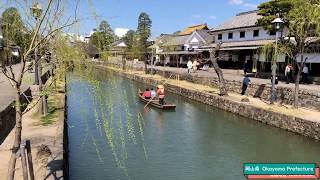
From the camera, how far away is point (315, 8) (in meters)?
18.8

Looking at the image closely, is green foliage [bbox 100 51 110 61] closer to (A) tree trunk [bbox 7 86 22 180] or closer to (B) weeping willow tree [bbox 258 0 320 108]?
(A) tree trunk [bbox 7 86 22 180]

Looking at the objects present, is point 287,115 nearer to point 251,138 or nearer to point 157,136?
point 251,138

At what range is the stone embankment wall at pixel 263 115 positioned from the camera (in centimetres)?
1605

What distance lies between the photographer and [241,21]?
139 feet

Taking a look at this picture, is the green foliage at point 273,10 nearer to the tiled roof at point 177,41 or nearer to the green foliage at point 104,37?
the green foliage at point 104,37

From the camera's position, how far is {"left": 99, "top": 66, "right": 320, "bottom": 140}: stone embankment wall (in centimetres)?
1605

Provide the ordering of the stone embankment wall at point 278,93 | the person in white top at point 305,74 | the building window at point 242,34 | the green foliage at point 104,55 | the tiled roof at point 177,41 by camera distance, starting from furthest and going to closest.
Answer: the tiled roof at point 177,41
the building window at point 242,34
the person in white top at point 305,74
the stone embankment wall at point 278,93
the green foliage at point 104,55

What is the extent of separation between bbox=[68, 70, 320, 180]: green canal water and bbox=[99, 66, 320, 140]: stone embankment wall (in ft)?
1.05

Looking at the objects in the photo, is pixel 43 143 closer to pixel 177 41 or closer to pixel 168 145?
pixel 168 145

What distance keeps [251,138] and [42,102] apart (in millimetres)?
9439

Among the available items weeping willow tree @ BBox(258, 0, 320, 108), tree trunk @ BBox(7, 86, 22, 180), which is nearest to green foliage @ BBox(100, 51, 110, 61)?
tree trunk @ BBox(7, 86, 22, 180)

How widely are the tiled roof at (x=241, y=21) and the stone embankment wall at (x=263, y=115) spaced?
45.0 feet

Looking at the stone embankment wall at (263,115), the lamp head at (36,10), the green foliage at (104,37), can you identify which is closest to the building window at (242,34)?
the stone embankment wall at (263,115)

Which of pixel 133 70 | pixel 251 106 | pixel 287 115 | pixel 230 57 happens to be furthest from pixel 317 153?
pixel 133 70
